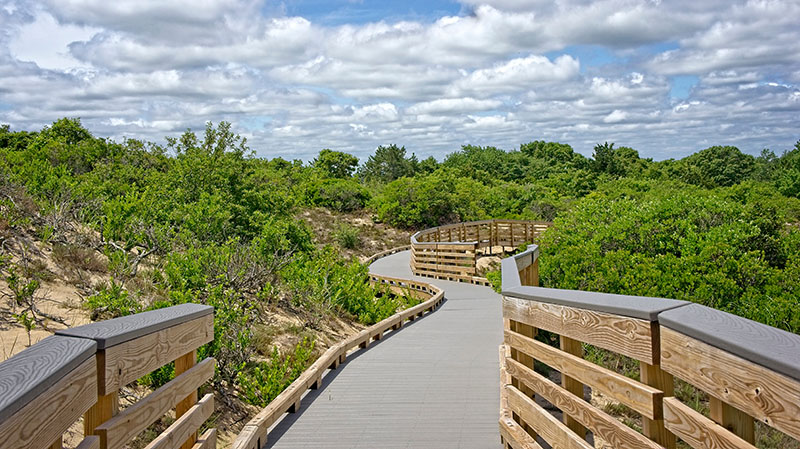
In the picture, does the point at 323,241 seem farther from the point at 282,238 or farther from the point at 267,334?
the point at 267,334

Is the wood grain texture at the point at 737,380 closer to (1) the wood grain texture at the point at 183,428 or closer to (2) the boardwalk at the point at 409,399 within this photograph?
(1) the wood grain texture at the point at 183,428

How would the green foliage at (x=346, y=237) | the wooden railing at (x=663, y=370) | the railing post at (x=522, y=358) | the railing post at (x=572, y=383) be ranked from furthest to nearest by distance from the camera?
the green foliage at (x=346, y=237)
the railing post at (x=522, y=358)
the railing post at (x=572, y=383)
the wooden railing at (x=663, y=370)

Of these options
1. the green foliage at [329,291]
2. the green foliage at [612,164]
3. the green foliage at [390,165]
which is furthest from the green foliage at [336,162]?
the green foliage at [329,291]

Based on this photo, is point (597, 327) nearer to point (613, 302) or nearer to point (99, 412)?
point (613, 302)

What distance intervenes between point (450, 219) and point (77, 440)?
34349 mm

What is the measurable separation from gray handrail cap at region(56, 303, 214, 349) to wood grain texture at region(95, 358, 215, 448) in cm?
31

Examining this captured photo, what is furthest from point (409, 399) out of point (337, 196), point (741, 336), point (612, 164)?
point (612, 164)

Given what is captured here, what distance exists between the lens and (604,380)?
299 cm

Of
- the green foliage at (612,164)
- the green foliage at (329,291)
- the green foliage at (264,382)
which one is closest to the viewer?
the green foliage at (264,382)

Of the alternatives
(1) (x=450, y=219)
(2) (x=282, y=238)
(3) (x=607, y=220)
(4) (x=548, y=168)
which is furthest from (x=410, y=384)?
(4) (x=548, y=168)

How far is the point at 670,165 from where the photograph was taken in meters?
76.9

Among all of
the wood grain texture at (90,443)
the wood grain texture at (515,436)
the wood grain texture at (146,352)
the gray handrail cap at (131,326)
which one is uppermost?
the gray handrail cap at (131,326)

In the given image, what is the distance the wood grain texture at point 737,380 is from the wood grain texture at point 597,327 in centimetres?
17

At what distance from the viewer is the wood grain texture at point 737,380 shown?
65.0 inches
